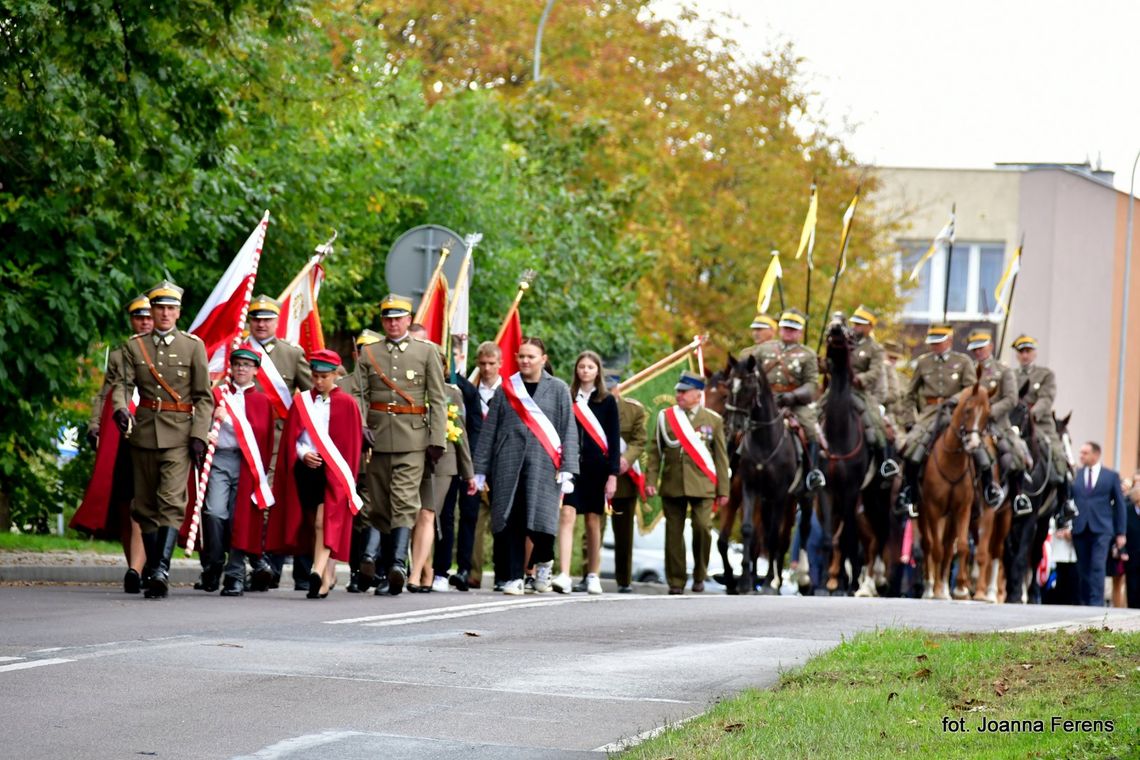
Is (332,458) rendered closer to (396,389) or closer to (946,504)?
(396,389)

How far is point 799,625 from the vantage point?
15227 millimetres

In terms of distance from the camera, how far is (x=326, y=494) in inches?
666

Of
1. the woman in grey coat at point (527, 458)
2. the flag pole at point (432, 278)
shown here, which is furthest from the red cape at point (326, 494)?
the flag pole at point (432, 278)

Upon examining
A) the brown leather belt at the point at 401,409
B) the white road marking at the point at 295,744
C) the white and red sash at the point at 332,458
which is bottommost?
the white road marking at the point at 295,744

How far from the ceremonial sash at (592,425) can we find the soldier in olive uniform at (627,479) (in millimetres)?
1231

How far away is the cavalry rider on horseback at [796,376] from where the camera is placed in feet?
74.9

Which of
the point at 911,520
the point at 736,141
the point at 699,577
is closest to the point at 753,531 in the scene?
the point at 699,577

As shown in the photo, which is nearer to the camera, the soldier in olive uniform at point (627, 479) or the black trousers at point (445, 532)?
the black trousers at point (445, 532)

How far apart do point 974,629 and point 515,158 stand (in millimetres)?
21298

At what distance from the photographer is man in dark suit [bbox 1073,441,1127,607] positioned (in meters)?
28.2

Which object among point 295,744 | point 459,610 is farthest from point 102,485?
point 295,744

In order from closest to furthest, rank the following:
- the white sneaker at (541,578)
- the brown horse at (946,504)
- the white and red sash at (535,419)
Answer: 1. the white and red sash at (535,419)
2. the white sneaker at (541,578)
3. the brown horse at (946,504)

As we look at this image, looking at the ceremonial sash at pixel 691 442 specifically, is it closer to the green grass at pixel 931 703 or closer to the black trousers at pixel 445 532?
the black trousers at pixel 445 532
